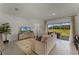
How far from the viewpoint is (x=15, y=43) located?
1.91 metres

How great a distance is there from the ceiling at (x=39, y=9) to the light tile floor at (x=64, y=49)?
58 centimetres

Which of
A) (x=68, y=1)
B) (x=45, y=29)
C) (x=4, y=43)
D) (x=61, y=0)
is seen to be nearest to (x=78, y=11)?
(x=68, y=1)

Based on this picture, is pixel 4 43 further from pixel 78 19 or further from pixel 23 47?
pixel 78 19

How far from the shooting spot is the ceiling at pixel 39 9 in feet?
6.15

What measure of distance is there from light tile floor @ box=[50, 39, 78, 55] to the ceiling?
1.90ft

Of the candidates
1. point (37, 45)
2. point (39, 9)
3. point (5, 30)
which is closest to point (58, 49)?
point (37, 45)

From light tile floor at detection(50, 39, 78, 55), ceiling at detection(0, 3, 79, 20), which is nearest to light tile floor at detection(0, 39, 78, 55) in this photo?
light tile floor at detection(50, 39, 78, 55)

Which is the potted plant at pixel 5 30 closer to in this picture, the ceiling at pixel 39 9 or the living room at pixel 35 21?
the living room at pixel 35 21

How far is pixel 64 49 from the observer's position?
1.91m

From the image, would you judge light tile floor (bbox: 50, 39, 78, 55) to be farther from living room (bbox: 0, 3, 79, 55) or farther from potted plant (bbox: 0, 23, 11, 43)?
potted plant (bbox: 0, 23, 11, 43)

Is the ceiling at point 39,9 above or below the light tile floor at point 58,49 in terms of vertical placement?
above

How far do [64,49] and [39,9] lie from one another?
3.15 feet

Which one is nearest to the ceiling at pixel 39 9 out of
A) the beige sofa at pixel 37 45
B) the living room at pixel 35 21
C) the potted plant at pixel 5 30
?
the living room at pixel 35 21
